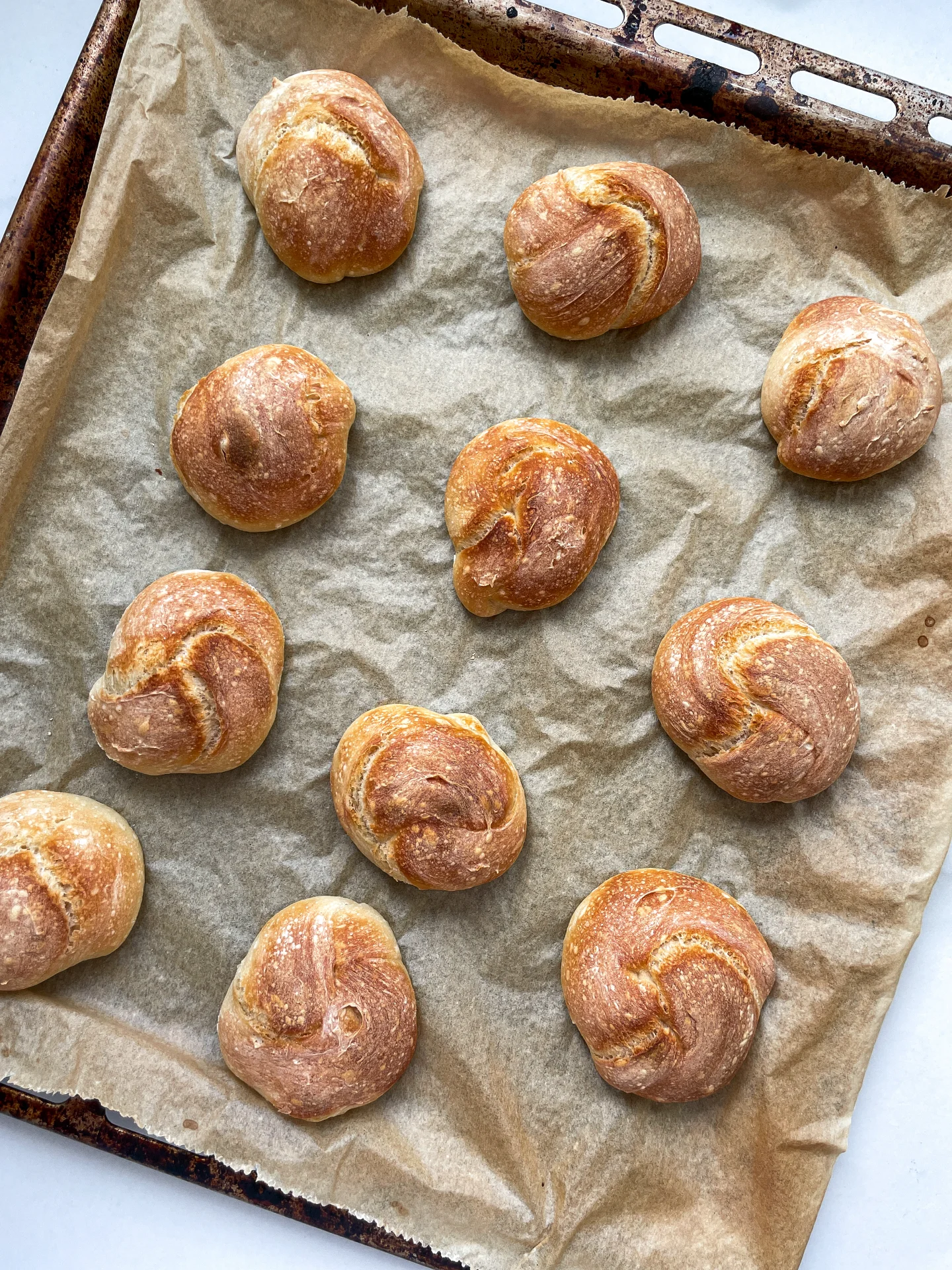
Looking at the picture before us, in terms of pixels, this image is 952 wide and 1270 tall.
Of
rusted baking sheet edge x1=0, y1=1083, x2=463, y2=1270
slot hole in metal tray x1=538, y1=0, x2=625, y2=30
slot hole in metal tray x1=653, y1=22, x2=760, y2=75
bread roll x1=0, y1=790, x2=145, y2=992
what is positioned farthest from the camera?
slot hole in metal tray x1=538, y1=0, x2=625, y2=30

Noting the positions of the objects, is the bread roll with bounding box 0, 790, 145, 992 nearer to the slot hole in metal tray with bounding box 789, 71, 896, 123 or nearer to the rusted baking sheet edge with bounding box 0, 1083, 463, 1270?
the rusted baking sheet edge with bounding box 0, 1083, 463, 1270

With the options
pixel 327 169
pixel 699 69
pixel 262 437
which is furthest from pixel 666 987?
pixel 699 69

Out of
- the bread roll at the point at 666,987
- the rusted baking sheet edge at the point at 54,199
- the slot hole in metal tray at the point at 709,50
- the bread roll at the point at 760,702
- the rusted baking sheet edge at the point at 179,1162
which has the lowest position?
the rusted baking sheet edge at the point at 179,1162

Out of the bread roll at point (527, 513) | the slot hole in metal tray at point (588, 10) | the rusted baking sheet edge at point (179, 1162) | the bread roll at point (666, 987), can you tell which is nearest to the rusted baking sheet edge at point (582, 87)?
the slot hole in metal tray at point (588, 10)

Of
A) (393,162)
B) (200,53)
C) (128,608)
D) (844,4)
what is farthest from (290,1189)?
(844,4)

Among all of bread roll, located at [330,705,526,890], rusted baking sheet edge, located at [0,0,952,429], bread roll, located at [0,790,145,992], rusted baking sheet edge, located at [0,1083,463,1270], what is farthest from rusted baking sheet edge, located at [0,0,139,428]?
rusted baking sheet edge, located at [0,1083,463,1270]

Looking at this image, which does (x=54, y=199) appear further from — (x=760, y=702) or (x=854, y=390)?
(x=760, y=702)

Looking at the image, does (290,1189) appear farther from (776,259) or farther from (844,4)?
(844,4)

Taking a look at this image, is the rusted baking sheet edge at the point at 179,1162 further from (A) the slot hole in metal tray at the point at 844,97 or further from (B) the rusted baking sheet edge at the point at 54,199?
(A) the slot hole in metal tray at the point at 844,97
